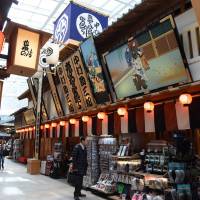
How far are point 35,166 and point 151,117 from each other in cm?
1286

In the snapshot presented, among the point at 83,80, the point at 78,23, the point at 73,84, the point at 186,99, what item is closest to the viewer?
the point at 186,99

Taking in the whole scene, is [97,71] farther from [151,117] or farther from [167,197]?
[167,197]

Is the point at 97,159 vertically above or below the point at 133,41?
below

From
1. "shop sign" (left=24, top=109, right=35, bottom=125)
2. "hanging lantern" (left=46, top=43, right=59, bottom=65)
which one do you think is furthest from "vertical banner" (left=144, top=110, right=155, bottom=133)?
"shop sign" (left=24, top=109, right=35, bottom=125)

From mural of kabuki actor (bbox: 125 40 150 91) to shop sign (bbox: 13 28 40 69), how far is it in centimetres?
399

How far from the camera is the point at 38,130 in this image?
19734mm

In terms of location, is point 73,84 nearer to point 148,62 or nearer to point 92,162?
point 92,162

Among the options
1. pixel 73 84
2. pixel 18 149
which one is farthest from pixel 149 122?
pixel 18 149

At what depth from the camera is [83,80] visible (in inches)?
528

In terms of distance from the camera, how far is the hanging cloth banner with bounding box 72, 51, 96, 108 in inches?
517

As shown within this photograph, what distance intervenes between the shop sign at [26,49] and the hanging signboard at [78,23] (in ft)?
26.0

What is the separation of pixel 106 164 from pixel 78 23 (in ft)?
27.4

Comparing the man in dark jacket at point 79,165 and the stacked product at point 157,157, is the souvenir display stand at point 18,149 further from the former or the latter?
the stacked product at point 157,157

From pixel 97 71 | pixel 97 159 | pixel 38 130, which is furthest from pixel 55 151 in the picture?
pixel 97 71
